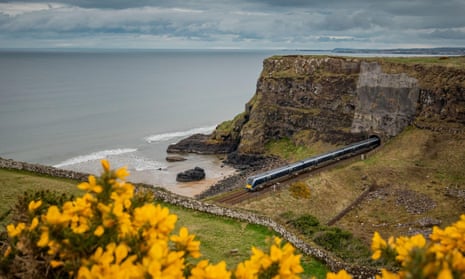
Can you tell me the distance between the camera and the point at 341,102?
71.8 meters

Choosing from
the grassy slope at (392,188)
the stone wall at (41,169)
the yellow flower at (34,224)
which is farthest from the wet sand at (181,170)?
the yellow flower at (34,224)

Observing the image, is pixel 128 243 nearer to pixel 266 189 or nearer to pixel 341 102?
pixel 266 189

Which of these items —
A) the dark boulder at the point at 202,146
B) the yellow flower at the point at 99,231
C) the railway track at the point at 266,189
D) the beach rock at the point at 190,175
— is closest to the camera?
the yellow flower at the point at 99,231

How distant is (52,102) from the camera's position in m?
134

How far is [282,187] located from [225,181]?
1913cm

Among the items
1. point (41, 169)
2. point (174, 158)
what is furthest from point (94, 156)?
point (41, 169)

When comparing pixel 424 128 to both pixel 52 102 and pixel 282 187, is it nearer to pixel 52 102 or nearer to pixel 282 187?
pixel 282 187

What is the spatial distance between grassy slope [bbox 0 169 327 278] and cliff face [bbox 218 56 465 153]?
4076 cm

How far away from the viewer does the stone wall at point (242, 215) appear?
19922mm

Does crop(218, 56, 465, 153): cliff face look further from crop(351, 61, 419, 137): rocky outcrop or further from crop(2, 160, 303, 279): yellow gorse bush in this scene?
crop(2, 160, 303, 279): yellow gorse bush

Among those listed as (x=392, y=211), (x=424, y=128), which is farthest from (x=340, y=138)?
(x=392, y=211)

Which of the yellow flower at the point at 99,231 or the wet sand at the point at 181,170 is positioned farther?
the wet sand at the point at 181,170

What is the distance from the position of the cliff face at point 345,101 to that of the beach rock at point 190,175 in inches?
478

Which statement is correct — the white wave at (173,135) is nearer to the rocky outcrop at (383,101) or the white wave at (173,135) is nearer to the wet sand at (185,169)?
the wet sand at (185,169)
